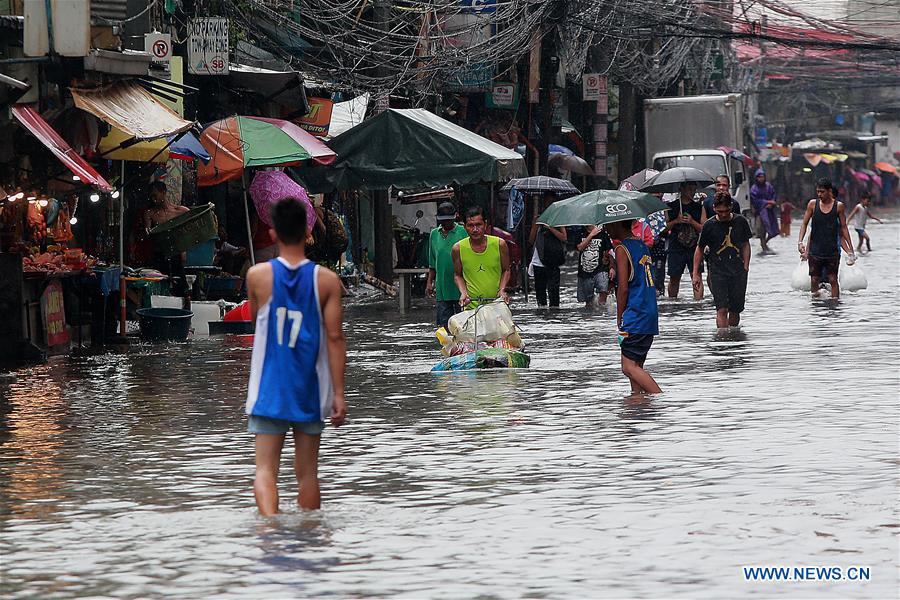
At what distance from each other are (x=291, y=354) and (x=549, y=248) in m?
15.5

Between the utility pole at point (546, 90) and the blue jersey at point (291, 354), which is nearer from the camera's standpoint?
the blue jersey at point (291, 354)

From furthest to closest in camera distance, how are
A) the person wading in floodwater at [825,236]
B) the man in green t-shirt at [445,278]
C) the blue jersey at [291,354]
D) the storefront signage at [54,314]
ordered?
the person wading in floodwater at [825,236]
the storefront signage at [54,314]
the man in green t-shirt at [445,278]
the blue jersey at [291,354]

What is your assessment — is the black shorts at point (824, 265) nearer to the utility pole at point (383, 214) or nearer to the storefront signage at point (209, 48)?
the utility pole at point (383, 214)

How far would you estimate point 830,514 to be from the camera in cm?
744

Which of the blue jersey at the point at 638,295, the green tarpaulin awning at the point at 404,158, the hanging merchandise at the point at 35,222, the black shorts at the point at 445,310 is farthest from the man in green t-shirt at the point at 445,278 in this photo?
the blue jersey at the point at 638,295

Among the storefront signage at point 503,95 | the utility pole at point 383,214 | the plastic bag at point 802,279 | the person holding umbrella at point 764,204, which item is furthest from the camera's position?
the person holding umbrella at point 764,204

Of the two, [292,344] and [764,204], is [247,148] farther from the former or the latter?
Result: [764,204]

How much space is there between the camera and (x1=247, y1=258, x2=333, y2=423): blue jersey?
23.5ft

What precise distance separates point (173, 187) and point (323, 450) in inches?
522

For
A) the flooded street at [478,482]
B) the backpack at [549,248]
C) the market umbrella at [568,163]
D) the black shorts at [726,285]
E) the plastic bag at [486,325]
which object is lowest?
the flooded street at [478,482]

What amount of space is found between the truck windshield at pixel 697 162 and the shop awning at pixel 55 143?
24427 mm

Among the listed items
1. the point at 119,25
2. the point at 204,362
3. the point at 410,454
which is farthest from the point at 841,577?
the point at 119,25

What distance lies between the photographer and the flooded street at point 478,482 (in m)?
6.46

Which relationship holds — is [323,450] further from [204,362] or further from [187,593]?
[204,362]
